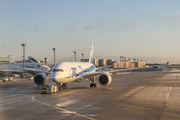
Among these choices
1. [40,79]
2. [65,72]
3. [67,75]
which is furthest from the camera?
[40,79]

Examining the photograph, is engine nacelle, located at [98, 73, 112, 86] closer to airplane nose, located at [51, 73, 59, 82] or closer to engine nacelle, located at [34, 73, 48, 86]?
airplane nose, located at [51, 73, 59, 82]

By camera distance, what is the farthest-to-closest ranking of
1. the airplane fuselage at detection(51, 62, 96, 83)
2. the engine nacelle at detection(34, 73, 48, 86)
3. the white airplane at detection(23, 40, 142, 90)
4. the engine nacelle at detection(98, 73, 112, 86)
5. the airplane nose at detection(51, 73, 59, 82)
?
the engine nacelle at detection(34, 73, 48, 86)
the engine nacelle at detection(98, 73, 112, 86)
the white airplane at detection(23, 40, 142, 90)
the airplane fuselage at detection(51, 62, 96, 83)
the airplane nose at detection(51, 73, 59, 82)

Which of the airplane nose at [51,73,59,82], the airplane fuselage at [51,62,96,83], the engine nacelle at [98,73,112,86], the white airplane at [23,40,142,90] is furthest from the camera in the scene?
the engine nacelle at [98,73,112,86]

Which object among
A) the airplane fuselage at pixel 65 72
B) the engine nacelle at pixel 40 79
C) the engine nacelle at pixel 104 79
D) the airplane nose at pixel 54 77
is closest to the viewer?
the airplane nose at pixel 54 77

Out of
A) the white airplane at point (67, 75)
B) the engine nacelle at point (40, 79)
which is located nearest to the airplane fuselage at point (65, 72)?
the white airplane at point (67, 75)

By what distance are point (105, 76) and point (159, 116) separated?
18.2 meters

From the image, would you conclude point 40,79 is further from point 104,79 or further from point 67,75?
point 104,79

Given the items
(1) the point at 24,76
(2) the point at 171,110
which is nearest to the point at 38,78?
(2) the point at 171,110

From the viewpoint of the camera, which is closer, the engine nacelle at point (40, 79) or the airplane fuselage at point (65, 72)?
the airplane fuselage at point (65, 72)

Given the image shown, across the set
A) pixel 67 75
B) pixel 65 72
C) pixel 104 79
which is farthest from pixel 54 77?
pixel 104 79

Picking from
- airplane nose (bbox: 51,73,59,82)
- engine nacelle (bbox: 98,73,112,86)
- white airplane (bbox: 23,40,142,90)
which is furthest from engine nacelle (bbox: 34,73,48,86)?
engine nacelle (bbox: 98,73,112,86)

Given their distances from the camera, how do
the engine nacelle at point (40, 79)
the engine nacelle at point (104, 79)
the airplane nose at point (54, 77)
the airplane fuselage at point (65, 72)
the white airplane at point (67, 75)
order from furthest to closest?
the engine nacelle at point (40, 79), the engine nacelle at point (104, 79), the white airplane at point (67, 75), the airplane fuselage at point (65, 72), the airplane nose at point (54, 77)

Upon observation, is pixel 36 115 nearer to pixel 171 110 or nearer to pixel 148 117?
pixel 148 117

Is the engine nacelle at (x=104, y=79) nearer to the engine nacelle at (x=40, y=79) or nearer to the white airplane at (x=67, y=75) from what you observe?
the white airplane at (x=67, y=75)
